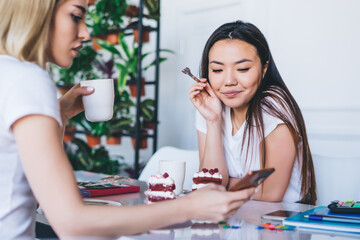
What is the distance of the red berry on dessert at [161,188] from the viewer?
1.10m

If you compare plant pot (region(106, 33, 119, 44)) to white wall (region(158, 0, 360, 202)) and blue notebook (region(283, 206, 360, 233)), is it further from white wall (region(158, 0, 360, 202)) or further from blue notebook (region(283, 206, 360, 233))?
blue notebook (region(283, 206, 360, 233))

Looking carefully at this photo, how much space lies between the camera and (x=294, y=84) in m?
2.76

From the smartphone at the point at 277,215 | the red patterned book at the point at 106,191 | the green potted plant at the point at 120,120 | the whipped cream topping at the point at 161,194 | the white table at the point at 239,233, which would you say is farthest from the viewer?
the green potted plant at the point at 120,120

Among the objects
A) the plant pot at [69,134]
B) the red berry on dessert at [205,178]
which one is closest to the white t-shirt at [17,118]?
the red berry on dessert at [205,178]

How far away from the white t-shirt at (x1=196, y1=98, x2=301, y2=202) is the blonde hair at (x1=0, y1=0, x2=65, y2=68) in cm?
95

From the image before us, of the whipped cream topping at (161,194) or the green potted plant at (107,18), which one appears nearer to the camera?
the whipped cream topping at (161,194)

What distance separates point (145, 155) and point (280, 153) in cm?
244

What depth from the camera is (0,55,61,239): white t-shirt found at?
29.0 inches

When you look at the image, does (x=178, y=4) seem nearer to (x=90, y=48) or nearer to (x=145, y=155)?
(x=90, y=48)

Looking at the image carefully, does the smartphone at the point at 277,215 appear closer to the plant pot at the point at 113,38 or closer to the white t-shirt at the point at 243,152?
the white t-shirt at the point at 243,152

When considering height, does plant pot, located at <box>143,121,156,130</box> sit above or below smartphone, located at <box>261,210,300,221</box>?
above

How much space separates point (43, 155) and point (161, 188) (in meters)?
0.44

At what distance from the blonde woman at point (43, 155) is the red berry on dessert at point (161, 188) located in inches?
11.0

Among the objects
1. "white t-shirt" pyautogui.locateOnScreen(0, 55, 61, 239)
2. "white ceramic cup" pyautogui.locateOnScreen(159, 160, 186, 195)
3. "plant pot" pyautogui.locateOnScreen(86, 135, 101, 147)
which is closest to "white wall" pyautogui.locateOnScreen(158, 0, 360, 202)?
"plant pot" pyautogui.locateOnScreen(86, 135, 101, 147)
